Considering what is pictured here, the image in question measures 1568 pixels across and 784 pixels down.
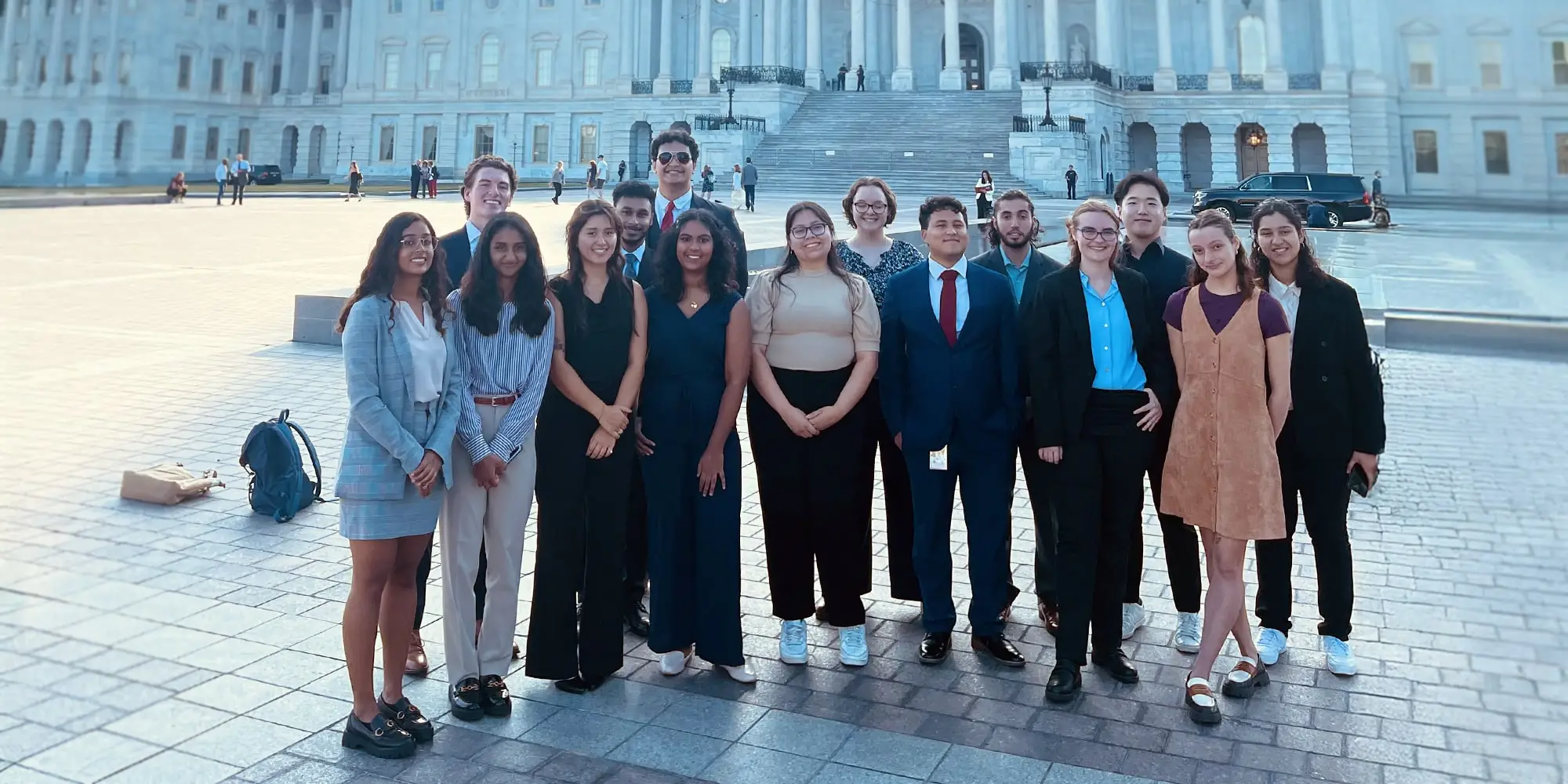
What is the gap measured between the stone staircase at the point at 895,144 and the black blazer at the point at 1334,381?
34.4 m

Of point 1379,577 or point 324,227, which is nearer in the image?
point 1379,577

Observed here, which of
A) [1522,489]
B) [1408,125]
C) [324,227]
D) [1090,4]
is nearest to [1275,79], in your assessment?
[1408,125]

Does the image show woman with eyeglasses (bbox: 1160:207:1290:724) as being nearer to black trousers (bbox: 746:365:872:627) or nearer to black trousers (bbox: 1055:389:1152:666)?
black trousers (bbox: 1055:389:1152:666)

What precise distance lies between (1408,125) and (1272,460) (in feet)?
162

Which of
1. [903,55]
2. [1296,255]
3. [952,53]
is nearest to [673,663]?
[1296,255]

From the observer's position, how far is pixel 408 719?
4.50 m

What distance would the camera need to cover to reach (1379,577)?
663 cm

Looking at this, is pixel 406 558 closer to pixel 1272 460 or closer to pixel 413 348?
pixel 413 348

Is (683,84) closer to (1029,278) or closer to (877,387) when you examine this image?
(1029,278)

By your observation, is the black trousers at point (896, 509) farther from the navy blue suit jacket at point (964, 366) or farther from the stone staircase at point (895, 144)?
the stone staircase at point (895, 144)

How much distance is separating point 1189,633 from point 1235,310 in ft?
5.81

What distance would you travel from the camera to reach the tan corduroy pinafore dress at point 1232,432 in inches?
190

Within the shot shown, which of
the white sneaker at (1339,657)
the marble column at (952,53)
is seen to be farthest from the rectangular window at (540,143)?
the white sneaker at (1339,657)

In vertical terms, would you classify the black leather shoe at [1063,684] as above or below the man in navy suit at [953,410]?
below
